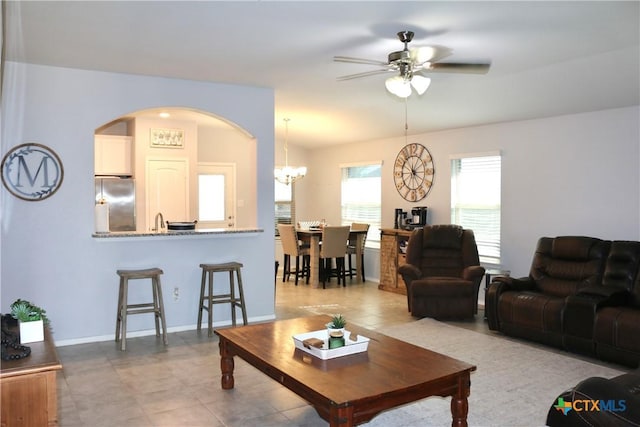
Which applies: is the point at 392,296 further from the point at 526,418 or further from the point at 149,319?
the point at 526,418

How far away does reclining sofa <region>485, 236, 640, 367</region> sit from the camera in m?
4.16

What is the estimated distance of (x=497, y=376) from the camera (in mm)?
3941

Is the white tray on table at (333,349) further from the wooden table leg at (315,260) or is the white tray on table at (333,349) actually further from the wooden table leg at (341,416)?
the wooden table leg at (315,260)

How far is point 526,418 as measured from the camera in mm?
3186

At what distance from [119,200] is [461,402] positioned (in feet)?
18.4

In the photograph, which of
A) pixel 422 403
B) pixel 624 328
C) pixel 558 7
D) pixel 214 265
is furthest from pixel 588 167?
pixel 214 265

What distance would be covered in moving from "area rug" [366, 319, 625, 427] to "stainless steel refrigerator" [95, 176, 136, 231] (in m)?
3.90

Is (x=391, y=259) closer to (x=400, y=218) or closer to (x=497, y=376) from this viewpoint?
(x=400, y=218)

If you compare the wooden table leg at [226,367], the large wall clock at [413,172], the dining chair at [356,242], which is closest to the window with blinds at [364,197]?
the dining chair at [356,242]

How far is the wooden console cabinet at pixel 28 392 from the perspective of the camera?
80.1 inches

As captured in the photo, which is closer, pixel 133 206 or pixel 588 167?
pixel 588 167

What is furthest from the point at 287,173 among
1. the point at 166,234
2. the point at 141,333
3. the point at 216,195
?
the point at 141,333

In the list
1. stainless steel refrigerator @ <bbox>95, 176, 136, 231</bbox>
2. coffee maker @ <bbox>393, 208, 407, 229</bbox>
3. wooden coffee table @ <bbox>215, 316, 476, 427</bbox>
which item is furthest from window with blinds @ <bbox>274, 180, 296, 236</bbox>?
wooden coffee table @ <bbox>215, 316, 476, 427</bbox>

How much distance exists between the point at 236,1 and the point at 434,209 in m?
4.83
